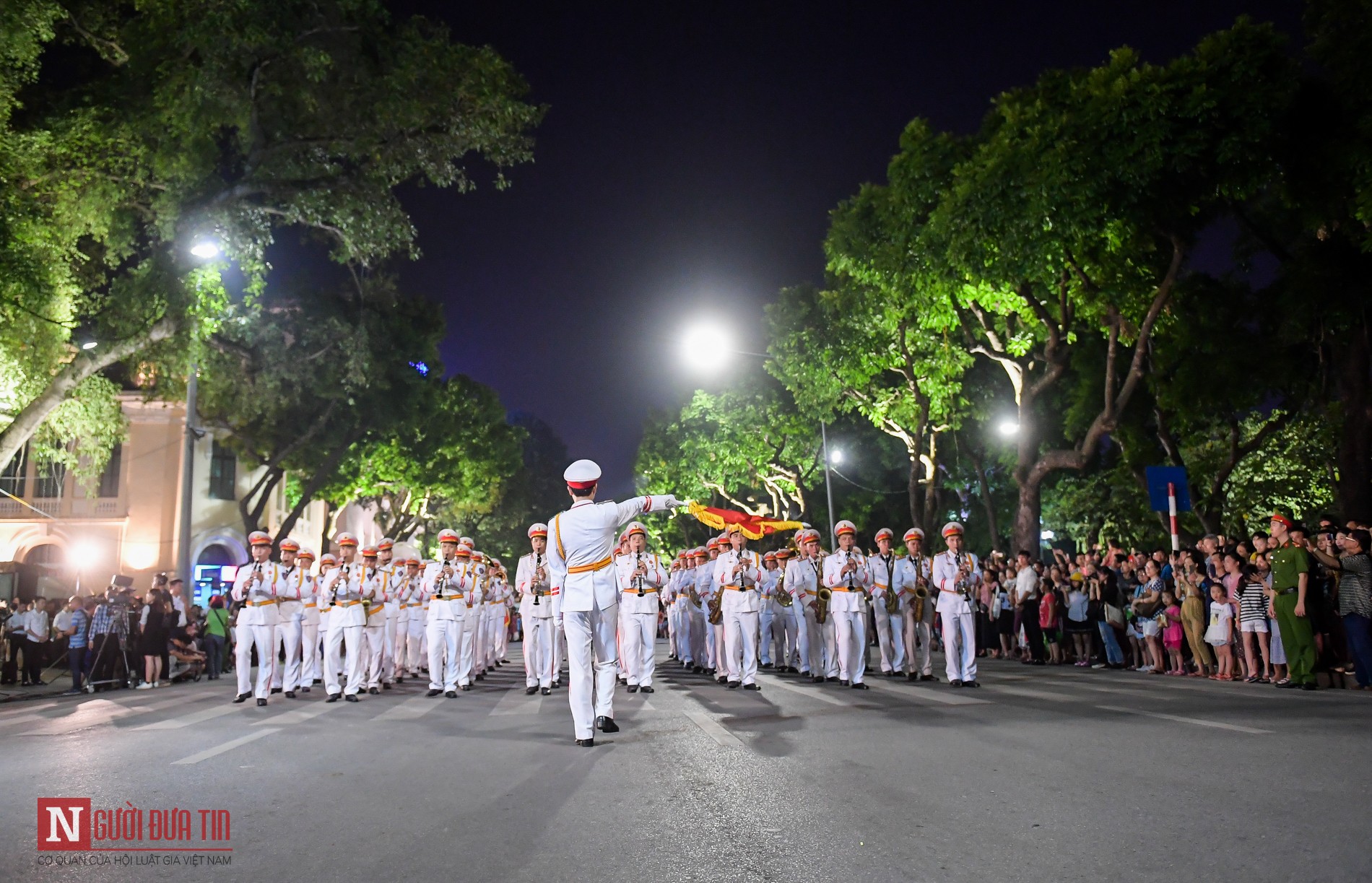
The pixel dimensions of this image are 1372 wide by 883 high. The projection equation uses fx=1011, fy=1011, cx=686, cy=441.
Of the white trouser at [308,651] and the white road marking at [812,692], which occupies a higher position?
the white trouser at [308,651]

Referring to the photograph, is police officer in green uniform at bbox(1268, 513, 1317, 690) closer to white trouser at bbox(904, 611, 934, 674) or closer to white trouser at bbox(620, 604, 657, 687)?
white trouser at bbox(904, 611, 934, 674)

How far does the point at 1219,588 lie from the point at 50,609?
2308cm

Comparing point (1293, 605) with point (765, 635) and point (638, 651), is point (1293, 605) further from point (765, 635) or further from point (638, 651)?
point (765, 635)

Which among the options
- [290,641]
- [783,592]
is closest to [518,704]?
[290,641]

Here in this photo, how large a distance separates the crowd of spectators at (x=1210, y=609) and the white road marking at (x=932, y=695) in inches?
155

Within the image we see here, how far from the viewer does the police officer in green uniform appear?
39.4ft

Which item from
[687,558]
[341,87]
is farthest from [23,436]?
[687,558]

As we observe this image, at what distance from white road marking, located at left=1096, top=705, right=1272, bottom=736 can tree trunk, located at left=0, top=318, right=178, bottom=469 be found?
56.6 ft

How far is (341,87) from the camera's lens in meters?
19.3

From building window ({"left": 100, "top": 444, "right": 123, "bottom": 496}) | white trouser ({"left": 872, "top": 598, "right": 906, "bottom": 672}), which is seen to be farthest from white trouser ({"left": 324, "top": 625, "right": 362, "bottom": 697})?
building window ({"left": 100, "top": 444, "right": 123, "bottom": 496})

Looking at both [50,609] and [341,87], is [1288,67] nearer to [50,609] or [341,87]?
[341,87]

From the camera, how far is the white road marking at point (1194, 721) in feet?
25.9

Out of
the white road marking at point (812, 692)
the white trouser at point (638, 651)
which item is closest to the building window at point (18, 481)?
the white trouser at point (638, 651)

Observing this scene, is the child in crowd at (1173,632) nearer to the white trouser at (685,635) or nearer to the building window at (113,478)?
the white trouser at (685,635)
